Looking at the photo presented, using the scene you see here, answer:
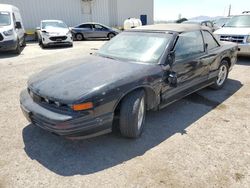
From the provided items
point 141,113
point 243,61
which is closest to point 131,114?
point 141,113

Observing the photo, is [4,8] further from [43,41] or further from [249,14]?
[249,14]

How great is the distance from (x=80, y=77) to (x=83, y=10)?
1917 centimetres

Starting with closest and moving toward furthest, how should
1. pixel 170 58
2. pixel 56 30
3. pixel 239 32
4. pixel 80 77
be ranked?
pixel 80 77 < pixel 170 58 < pixel 239 32 < pixel 56 30

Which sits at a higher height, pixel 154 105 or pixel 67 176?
pixel 154 105

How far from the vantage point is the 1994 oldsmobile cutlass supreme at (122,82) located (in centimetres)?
287

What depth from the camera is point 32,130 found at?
373 centimetres

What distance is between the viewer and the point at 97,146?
3320mm

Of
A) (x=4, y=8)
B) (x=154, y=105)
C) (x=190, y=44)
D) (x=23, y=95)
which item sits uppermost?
(x=4, y=8)

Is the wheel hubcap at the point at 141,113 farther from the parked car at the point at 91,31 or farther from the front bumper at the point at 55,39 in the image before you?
the parked car at the point at 91,31

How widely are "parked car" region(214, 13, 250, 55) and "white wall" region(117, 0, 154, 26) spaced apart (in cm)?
1528

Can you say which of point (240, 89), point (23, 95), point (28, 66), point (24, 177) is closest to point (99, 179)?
point (24, 177)

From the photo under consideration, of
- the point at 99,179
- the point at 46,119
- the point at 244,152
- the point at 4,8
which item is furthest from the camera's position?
the point at 4,8

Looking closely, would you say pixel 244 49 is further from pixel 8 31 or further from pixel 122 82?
pixel 8 31

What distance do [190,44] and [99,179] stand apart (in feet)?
9.63
